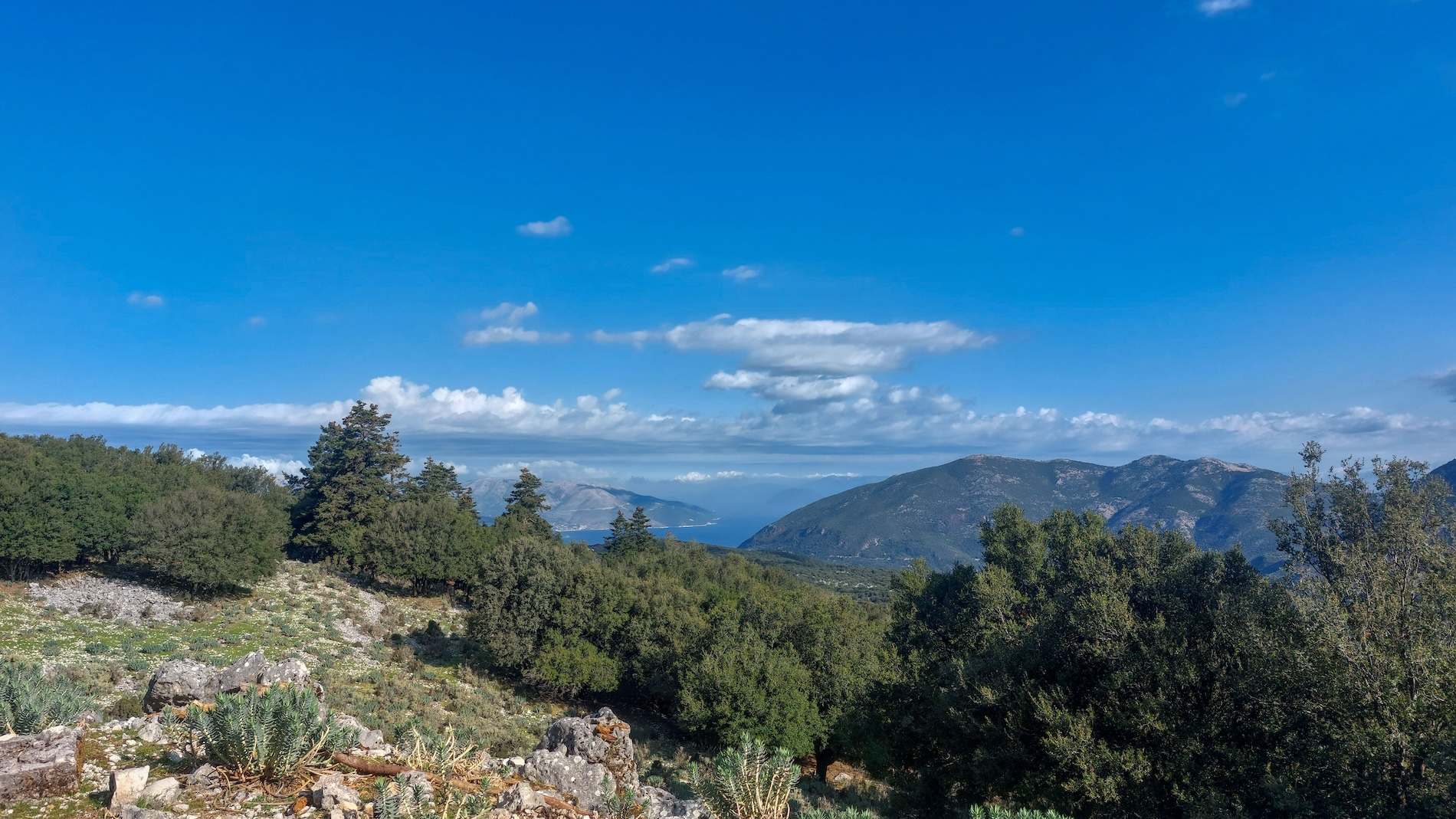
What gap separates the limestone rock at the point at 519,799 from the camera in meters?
9.11

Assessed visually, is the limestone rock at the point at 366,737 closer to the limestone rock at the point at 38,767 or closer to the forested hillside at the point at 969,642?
the forested hillside at the point at 969,642

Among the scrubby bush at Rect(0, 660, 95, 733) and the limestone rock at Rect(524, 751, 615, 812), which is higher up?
the scrubby bush at Rect(0, 660, 95, 733)

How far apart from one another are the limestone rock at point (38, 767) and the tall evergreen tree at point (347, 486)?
51.4m

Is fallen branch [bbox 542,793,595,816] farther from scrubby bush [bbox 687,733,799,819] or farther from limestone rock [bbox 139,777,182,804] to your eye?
limestone rock [bbox 139,777,182,804]

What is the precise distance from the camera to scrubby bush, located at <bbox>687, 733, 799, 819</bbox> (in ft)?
26.6

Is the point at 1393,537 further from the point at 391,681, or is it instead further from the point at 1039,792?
the point at 391,681

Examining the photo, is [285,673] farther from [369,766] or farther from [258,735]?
[258,735]

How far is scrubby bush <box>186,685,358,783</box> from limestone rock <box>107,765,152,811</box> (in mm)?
729

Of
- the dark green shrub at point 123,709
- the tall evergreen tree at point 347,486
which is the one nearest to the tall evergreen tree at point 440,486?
the tall evergreen tree at point 347,486

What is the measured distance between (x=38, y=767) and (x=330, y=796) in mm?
3356

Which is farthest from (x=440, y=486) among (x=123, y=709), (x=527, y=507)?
(x=123, y=709)

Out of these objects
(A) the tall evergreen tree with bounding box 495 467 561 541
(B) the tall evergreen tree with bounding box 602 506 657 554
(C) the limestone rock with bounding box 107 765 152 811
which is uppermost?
(C) the limestone rock with bounding box 107 765 152 811

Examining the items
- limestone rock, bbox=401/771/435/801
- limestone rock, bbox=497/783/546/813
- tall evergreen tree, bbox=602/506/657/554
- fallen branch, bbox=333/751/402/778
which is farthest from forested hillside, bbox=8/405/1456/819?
tall evergreen tree, bbox=602/506/657/554

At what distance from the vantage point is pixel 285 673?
1343cm
